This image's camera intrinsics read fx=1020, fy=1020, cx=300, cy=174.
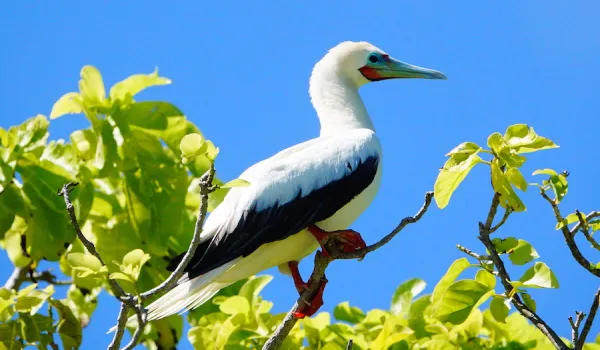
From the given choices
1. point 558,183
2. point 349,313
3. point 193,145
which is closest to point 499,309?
point 558,183

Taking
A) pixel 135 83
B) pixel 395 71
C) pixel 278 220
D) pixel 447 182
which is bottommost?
pixel 447 182

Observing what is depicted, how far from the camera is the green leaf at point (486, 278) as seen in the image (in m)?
4.78

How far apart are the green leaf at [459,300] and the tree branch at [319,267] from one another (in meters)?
0.42

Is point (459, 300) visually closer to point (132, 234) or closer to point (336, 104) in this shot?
point (336, 104)

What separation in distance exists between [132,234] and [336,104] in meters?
1.85

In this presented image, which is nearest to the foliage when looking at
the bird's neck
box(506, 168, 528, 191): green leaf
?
the bird's neck

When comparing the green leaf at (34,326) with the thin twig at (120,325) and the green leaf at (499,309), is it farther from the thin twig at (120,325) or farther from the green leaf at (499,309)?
the green leaf at (499,309)

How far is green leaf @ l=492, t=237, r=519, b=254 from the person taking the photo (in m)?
4.80

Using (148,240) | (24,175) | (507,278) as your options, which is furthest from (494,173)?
(24,175)

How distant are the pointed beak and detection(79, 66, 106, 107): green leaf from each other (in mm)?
1990

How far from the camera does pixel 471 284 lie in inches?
185

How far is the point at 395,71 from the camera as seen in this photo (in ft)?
26.5

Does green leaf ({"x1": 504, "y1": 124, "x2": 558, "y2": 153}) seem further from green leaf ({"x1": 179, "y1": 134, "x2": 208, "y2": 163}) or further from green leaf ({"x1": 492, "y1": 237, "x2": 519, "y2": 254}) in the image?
green leaf ({"x1": 179, "y1": 134, "x2": 208, "y2": 163})

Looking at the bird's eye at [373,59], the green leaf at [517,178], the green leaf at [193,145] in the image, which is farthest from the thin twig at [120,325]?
the bird's eye at [373,59]
